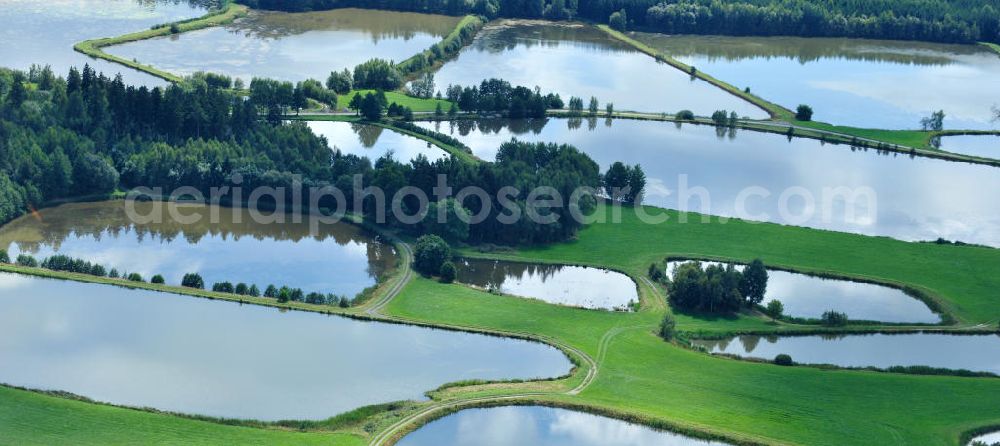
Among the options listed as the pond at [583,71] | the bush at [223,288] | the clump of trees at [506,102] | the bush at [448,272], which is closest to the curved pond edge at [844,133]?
the pond at [583,71]

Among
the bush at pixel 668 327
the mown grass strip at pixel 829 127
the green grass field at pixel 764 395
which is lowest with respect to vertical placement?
the green grass field at pixel 764 395

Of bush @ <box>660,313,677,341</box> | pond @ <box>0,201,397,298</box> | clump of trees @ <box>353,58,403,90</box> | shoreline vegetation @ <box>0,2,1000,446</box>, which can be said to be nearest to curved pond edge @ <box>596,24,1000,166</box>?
shoreline vegetation @ <box>0,2,1000,446</box>

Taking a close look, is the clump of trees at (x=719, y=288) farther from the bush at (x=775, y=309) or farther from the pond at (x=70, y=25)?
the pond at (x=70, y=25)

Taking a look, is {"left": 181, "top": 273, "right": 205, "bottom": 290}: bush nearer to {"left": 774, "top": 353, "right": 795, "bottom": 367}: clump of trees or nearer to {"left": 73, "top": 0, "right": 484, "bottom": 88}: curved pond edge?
{"left": 774, "top": 353, "right": 795, "bottom": 367}: clump of trees

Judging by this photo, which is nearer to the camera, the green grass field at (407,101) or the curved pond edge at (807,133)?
the curved pond edge at (807,133)

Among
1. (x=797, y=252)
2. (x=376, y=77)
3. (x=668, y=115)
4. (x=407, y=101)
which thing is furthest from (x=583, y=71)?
(x=797, y=252)

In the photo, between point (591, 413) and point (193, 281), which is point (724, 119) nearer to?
point (193, 281)
